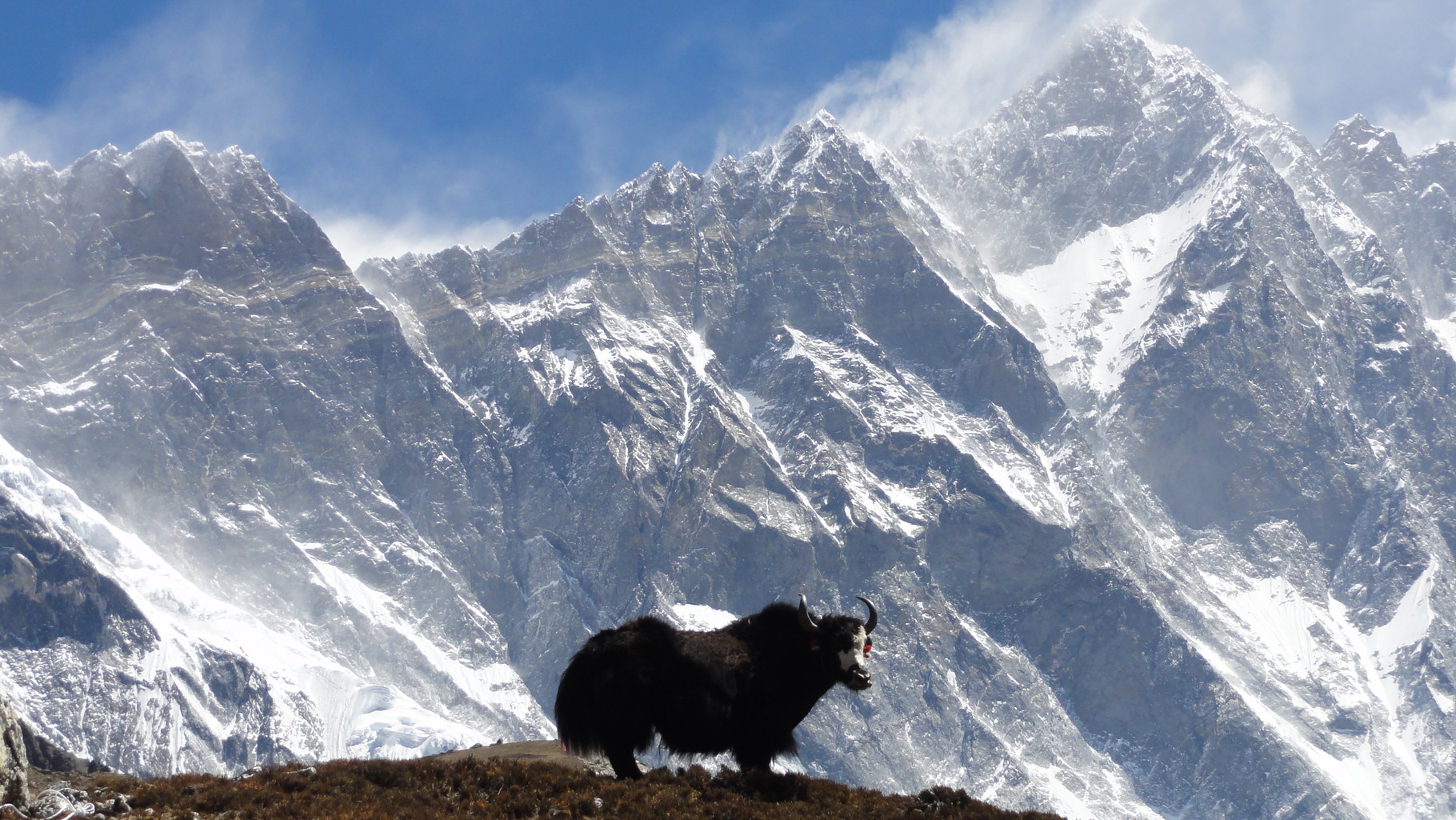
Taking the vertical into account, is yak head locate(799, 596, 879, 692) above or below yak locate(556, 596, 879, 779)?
above

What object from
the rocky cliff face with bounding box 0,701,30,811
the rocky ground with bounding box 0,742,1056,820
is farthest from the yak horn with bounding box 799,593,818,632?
the rocky cliff face with bounding box 0,701,30,811

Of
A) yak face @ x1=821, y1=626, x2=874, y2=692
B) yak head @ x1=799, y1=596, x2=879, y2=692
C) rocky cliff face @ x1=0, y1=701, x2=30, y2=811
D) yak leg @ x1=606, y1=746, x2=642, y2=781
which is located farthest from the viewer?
yak head @ x1=799, y1=596, x2=879, y2=692

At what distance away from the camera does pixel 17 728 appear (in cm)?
2712

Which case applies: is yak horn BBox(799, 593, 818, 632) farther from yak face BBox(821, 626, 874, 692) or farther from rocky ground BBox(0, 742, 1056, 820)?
rocky ground BBox(0, 742, 1056, 820)

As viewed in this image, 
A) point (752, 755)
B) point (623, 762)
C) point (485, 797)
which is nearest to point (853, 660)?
point (752, 755)

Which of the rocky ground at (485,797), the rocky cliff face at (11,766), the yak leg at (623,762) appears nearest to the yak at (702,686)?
the yak leg at (623,762)

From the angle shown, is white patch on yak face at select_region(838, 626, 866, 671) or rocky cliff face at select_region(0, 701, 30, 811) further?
white patch on yak face at select_region(838, 626, 866, 671)

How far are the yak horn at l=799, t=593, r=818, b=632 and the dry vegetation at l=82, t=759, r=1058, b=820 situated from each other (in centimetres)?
337

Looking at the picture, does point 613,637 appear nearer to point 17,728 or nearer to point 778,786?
point 778,786

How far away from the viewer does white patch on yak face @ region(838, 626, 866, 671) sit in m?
30.0

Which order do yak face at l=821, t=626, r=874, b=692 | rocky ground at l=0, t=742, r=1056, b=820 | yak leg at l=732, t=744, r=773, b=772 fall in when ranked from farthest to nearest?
yak leg at l=732, t=744, r=773, b=772
yak face at l=821, t=626, r=874, b=692
rocky ground at l=0, t=742, r=1056, b=820

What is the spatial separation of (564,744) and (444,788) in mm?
2864

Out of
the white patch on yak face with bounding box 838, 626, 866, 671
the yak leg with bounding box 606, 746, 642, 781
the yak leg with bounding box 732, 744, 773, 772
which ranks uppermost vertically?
the white patch on yak face with bounding box 838, 626, 866, 671

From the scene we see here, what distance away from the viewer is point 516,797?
27312 mm
